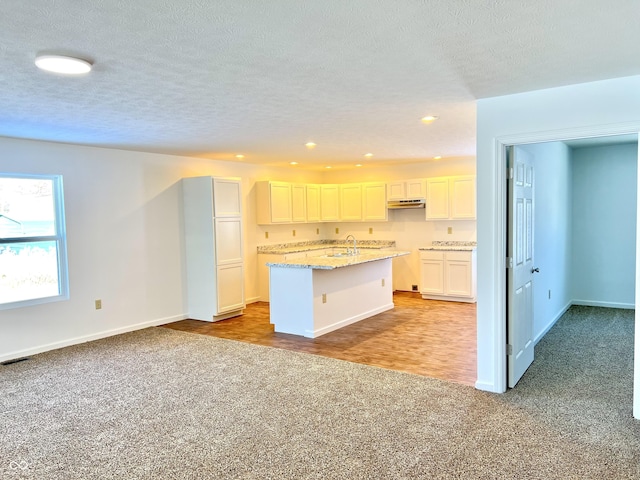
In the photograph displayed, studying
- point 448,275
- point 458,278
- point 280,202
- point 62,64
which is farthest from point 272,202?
point 62,64

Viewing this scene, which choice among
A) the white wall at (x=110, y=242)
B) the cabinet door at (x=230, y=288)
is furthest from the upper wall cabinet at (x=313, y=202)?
the cabinet door at (x=230, y=288)

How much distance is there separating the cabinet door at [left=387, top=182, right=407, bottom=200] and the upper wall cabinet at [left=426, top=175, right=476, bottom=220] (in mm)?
468

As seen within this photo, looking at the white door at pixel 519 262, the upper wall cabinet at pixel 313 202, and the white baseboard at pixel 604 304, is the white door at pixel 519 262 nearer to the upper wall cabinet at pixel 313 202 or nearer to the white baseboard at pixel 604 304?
the white baseboard at pixel 604 304

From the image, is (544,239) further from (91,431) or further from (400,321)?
(91,431)

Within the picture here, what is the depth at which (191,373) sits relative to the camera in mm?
4113

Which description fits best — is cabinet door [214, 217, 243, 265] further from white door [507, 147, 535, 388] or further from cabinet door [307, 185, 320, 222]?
white door [507, 147, 535, 388]

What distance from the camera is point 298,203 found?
8.16 metres

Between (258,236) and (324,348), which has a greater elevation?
(258,236)

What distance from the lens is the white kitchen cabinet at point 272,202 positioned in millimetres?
7559

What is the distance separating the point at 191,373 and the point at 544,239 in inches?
157

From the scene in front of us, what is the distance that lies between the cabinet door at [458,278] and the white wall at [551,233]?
1.35m

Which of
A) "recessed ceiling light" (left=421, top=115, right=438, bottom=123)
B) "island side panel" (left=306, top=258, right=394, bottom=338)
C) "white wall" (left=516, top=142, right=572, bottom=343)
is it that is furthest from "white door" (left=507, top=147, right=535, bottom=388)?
"island side panel" (left=306, top=258, right=394, bottom=338)

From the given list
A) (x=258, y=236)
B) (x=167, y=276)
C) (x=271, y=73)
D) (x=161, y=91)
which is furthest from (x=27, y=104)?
(x=258, y=236)

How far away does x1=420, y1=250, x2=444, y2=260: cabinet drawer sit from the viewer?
7410 mm
